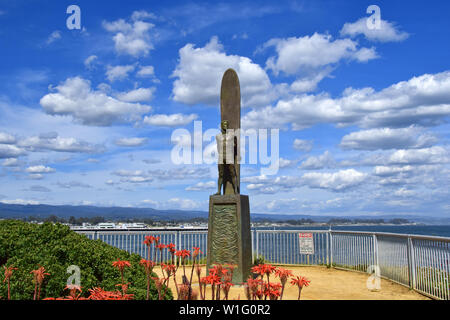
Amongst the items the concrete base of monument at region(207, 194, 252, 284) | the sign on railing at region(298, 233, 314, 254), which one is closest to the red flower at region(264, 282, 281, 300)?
the concrete base of monument at region(207, 194, 252, 284)

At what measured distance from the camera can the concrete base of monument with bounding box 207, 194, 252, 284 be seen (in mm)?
10094

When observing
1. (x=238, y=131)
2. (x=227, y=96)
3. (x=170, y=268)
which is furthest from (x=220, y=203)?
(x=170, y=268)

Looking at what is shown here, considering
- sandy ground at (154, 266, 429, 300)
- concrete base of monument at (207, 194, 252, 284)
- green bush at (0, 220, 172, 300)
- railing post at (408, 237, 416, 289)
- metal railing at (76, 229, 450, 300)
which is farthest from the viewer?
concrete base of monument at (207, 194, 252, 284)

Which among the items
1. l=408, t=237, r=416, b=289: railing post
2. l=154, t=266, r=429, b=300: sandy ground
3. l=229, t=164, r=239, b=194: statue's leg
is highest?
l=229, t=164, r=239, b=194: statue's leg

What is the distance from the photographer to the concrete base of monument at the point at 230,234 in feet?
33.1

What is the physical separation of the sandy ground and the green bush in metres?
2.90

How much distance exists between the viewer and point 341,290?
10.1 m

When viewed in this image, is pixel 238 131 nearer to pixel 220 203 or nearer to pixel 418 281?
pixel 220 203

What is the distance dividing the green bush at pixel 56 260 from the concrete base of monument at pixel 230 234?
4680 mm

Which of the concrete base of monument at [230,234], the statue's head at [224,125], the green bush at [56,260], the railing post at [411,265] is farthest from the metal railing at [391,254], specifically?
the statue's head at [224,125]

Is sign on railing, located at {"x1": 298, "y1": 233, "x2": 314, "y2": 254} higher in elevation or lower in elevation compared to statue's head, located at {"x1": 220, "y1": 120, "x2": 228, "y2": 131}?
lower

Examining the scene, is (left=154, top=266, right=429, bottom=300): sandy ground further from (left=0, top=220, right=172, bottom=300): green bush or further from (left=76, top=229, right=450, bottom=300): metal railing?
(left=0, top=220, right=172, bottom=300): green bush

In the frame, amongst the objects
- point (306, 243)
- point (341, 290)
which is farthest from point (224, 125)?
point (306, 243)

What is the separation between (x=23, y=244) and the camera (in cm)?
511
